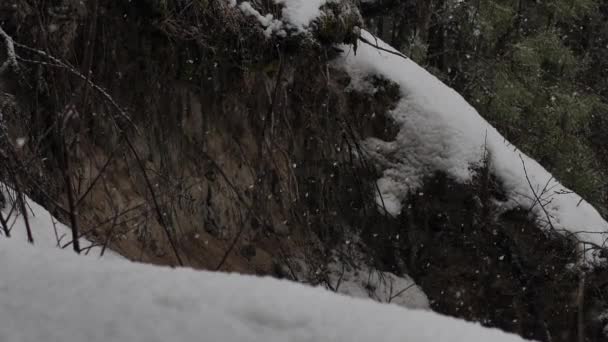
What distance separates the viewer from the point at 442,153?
18.4 feet

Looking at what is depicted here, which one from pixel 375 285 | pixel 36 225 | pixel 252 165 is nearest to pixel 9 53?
pixel 36 225

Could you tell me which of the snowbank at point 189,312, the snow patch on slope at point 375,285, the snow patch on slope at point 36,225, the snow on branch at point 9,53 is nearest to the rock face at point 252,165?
the snow patch on slope at point 375,285

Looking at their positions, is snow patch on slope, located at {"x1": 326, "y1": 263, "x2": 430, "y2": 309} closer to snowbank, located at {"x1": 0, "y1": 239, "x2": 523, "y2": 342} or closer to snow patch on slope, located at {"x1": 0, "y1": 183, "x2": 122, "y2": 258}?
snow patch on slope, located at {"x1": 0, "y1": 183, "x2": 122, "y2": 258}

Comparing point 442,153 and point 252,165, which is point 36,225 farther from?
point 442,153

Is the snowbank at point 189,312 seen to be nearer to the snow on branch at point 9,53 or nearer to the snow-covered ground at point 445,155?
the snow on branch at point 9,53

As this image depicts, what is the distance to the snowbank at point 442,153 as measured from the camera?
556 centimetres

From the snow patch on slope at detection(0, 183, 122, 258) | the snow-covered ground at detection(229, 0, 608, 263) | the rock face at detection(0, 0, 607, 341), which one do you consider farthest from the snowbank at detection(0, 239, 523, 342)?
the snow-covered ground at detection(229, 0, 608, 263)

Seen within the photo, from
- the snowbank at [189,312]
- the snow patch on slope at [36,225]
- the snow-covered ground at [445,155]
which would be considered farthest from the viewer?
the snow-covered ground at [445,155]

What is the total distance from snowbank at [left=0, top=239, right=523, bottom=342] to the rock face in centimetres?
233

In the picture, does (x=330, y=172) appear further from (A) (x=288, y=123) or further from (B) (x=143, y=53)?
(B) (x=143, y=53)

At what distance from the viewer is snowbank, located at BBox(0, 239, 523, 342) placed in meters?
1.23

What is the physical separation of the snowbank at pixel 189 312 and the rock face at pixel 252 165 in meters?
2.33

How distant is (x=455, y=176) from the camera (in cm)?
554

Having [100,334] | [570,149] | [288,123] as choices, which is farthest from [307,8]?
[570,149]
